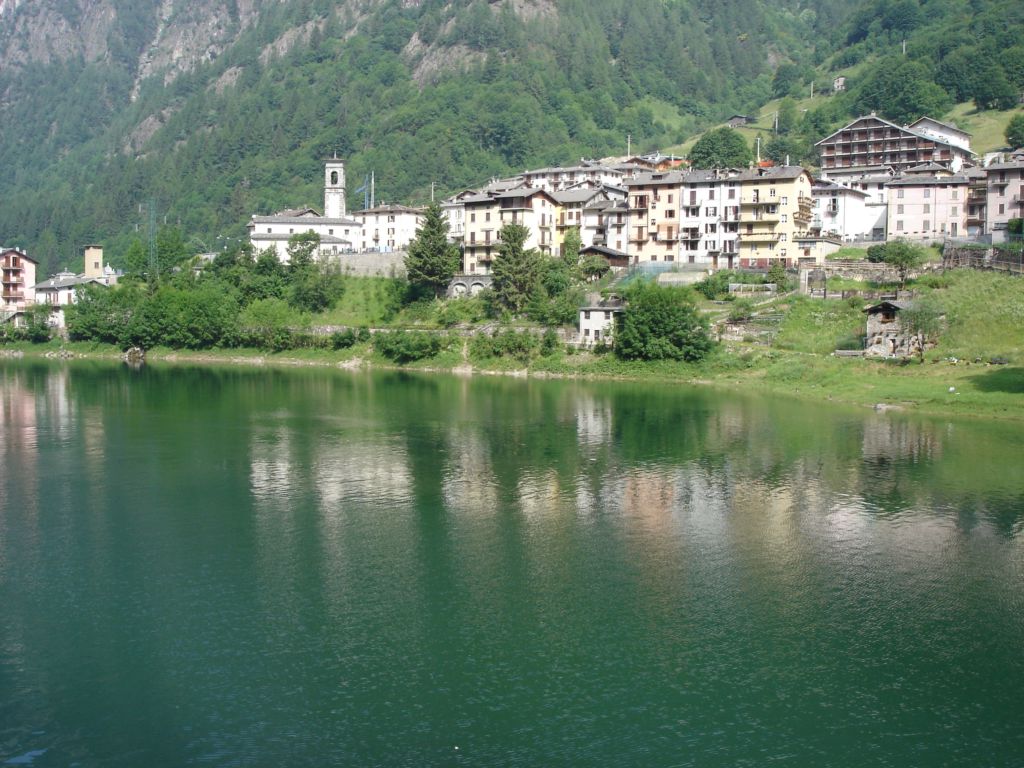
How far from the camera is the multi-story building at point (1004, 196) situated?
253 ft

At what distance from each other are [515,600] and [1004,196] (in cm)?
6740

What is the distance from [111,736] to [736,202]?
7034 cm

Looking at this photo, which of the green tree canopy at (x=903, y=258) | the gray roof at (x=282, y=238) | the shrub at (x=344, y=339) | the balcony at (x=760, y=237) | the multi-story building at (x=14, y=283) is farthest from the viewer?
the multi-story building at (x=14, y=283)

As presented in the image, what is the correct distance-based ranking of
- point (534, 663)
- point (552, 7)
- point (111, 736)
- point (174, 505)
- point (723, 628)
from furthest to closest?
1. point (552, 7)
2. point (174, 505)
3. point (723, 628)
4. point (534, 663)
5. point (111, 736)

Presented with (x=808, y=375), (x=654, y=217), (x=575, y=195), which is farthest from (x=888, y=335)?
(x=575, y=195)

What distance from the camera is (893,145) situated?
350 feet

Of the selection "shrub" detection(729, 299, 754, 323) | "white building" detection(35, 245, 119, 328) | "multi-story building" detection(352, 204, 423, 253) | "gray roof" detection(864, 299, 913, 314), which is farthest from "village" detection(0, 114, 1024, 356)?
"shrub" detection(729, 299, 754, 323)

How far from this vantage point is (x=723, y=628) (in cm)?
2353

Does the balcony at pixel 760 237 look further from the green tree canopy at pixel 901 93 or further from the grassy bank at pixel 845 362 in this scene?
the green tree canopy at pixel 901 93

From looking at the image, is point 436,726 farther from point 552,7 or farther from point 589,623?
point 552,7

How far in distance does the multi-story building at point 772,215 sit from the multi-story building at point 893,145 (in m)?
22.4

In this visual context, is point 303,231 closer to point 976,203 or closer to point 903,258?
point 903,258

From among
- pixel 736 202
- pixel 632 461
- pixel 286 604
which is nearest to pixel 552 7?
pixel 736 202

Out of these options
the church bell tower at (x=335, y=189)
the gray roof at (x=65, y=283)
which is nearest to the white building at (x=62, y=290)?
the gray roof at (x=65, y=283)
